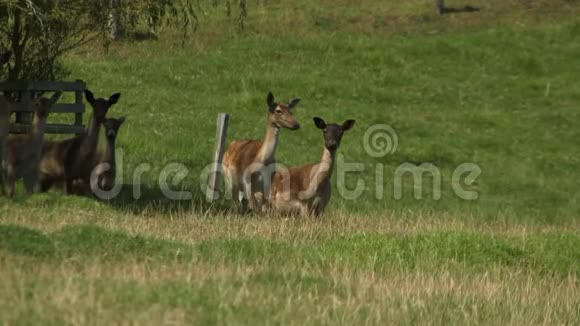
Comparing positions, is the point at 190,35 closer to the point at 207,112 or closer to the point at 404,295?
the point at 207,112

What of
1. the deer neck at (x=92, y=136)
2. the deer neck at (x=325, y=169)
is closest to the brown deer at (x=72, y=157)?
the deer neck at (x=92, y=136)

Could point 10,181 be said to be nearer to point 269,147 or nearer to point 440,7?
point 269,147

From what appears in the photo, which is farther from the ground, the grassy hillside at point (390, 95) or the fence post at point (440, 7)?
the fence post at point (440, 7)

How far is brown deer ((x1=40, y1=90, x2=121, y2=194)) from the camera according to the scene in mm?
19953

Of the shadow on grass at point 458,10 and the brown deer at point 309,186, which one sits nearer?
the brown deer at point 309,186

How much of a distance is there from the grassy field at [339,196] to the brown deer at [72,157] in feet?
2.56

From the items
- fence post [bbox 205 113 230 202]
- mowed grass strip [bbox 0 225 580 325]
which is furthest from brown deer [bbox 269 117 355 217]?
mowed grass strip [bbox 0 225 580 325]

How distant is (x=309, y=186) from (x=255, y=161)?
152 cm

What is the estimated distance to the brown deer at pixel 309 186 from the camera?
64.9 ft

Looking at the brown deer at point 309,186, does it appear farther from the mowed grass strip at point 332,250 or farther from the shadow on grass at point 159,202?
the mowed grass strip at point 332,250

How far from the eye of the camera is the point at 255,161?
20953mm

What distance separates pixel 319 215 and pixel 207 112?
1685 centimetres

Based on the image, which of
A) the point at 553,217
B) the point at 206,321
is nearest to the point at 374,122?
the point at 553,217

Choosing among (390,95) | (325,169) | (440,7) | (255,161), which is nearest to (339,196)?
(255,161)
